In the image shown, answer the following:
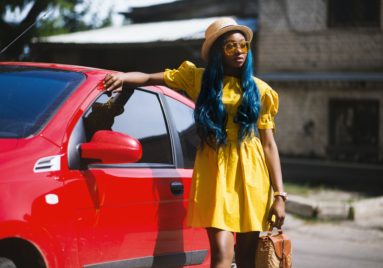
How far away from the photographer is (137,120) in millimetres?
4387

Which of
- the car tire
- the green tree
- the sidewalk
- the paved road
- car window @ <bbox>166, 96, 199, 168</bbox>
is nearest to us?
the car tire

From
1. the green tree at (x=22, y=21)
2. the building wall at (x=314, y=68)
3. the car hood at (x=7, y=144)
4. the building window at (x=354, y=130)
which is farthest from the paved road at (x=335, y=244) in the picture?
the building wall at (x=314, y=68)

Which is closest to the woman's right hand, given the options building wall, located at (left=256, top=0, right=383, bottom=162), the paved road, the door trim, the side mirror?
the side mirror

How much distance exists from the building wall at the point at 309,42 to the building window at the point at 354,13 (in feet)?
0.48

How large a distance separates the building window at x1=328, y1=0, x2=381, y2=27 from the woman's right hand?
1513 cm

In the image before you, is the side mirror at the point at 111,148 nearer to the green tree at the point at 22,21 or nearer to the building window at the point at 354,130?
the green tree at the point at 22,21

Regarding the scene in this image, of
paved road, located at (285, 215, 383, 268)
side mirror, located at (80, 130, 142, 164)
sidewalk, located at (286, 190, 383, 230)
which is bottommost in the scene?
sidewalk, located at (286, 190, 383, 230)

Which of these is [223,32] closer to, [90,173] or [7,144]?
[90,173]

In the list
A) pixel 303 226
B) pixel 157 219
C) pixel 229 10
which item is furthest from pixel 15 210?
pixel 229 10

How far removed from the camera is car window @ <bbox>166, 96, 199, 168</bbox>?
468 cm

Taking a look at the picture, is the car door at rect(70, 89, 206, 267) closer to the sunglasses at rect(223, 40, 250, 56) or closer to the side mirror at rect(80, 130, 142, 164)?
the side mirror at rect(80, 130, 142, 164)

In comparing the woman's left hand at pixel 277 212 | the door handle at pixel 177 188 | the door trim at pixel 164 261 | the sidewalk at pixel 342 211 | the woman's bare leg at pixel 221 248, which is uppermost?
the door handle at pixel 177 188

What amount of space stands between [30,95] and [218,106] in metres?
1.01

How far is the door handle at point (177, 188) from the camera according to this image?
4.40 m
